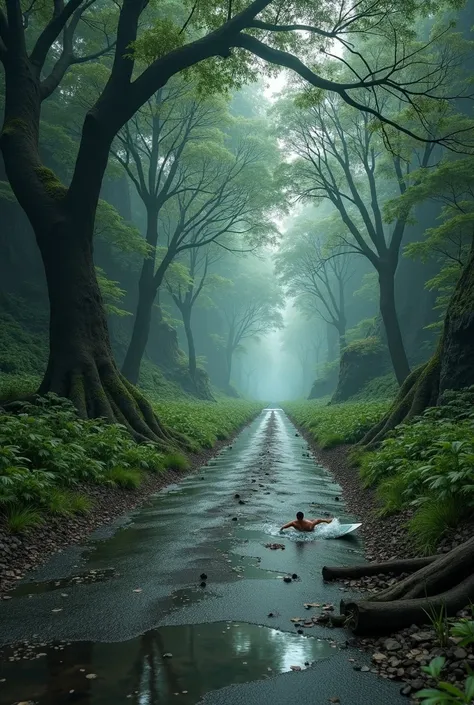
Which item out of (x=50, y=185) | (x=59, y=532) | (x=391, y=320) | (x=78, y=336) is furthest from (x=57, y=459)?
(x=391, y=320)

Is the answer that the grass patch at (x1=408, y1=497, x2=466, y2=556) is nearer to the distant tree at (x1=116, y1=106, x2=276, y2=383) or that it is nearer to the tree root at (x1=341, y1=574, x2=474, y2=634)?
the tree root at (x1=341, y1=574, x2=474, y2=634)

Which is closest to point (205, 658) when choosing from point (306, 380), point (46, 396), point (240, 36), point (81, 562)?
point (81, 562)

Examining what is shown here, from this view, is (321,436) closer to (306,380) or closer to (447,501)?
(447,501)

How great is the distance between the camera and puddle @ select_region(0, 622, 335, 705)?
3.09 meters

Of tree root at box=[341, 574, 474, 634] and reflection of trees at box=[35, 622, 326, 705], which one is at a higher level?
tree root at box=[341, 574, 474, 634]

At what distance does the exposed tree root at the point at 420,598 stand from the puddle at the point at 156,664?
1.25ft

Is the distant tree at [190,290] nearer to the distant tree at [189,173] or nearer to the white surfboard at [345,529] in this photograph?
the distant tree at [189,173]

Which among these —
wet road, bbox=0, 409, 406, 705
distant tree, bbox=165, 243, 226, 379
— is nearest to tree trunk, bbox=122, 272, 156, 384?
distant tree, bbox=165, 243, 226, 379

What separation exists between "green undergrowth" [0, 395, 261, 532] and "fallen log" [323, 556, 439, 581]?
12.3 feet

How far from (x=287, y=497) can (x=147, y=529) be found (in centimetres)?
326

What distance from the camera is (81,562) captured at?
5.77 metres

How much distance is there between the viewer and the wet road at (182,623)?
10.4 ft

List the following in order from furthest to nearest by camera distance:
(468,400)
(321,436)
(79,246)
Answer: (321,436)
(79,246)
(468,400)

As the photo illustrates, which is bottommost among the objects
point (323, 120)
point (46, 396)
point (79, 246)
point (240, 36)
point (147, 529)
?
point (147, 529)
